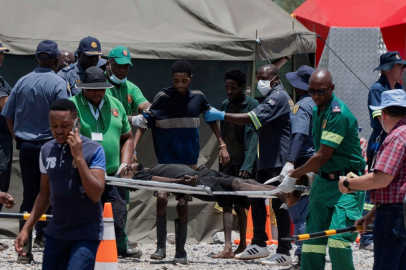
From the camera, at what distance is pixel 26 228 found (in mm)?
4859

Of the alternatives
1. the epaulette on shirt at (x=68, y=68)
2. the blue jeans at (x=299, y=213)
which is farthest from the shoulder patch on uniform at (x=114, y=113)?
the blue jeans at (x=299, y=213)

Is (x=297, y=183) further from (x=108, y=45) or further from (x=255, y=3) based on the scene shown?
(x=255, y=3)

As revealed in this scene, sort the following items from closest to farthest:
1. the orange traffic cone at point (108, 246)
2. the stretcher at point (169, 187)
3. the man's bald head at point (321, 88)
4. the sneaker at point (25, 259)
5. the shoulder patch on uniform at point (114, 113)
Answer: the orange traffic cone at point (108, 246)
the man's bald head at point (321, 88)
the stretcher at point (169, 187)
the shoulder patch on uniform at point (114, 113)
the sneaker at point (25, 259)

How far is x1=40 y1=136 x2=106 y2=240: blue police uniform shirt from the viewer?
4.65 m

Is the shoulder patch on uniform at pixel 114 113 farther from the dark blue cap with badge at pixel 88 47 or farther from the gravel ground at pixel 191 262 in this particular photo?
the gravel ground at pixel 191 262

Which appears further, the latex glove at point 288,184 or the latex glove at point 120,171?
the latex glove at point 120,171

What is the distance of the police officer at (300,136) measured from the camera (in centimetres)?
704

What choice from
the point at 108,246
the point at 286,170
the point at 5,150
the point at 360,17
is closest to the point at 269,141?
the point at 286,170

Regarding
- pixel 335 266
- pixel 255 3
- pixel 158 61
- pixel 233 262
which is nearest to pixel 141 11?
pixel 158 61

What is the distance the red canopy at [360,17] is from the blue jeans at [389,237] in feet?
22.6

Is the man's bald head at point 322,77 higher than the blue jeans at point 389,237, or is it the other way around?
the man's bald head at point 322,77

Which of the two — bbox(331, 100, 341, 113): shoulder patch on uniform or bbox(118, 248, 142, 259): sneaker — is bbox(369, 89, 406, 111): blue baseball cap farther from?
bbox(118, 248, 142, 259): sneaker

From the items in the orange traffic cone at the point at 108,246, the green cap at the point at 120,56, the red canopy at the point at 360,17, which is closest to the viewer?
the orange traffic cone at the point at 108,246

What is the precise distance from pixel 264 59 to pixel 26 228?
4.73m
